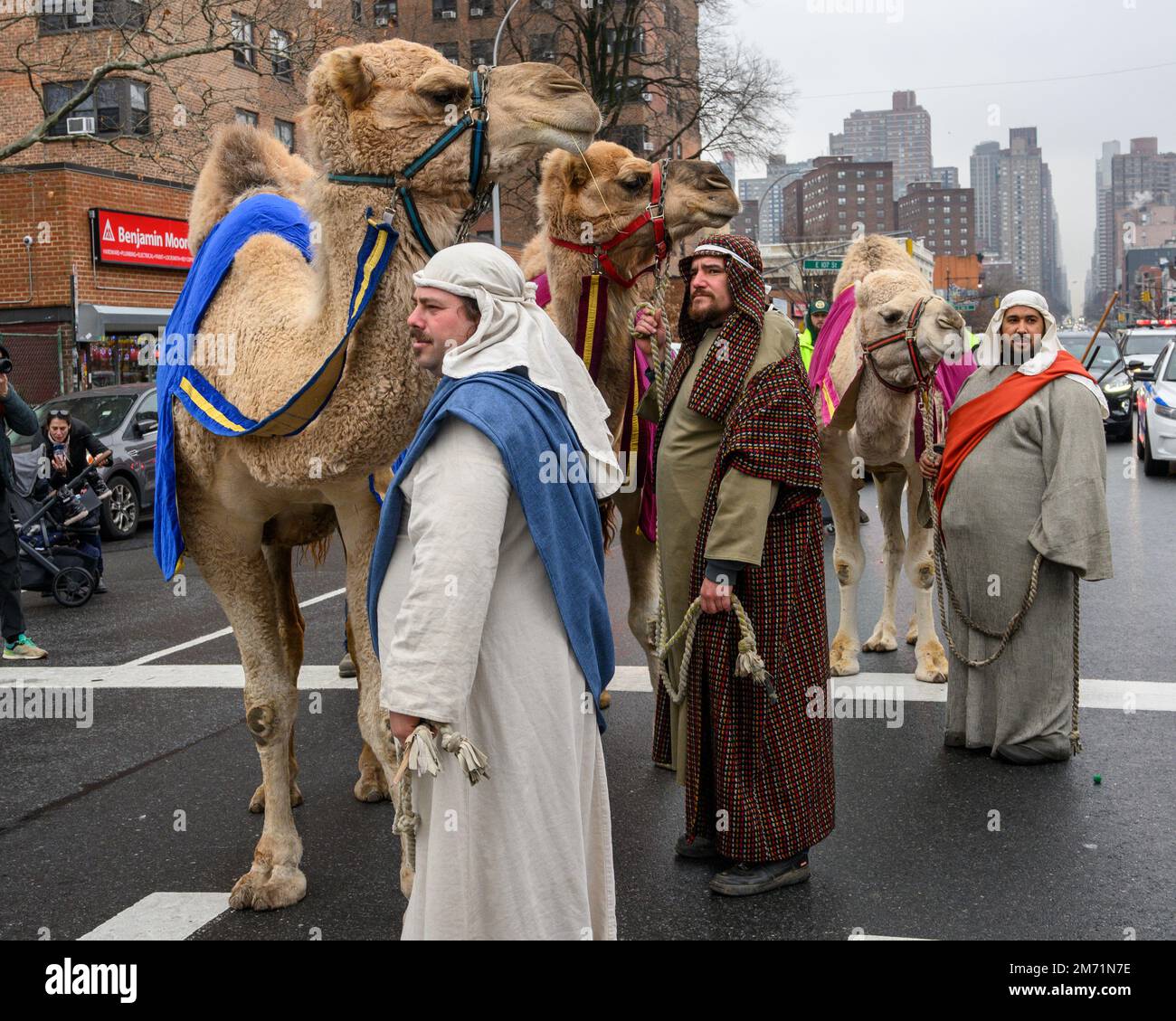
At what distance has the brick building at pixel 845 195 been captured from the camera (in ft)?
359

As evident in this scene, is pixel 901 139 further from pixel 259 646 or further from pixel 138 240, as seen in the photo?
pixel 259 646

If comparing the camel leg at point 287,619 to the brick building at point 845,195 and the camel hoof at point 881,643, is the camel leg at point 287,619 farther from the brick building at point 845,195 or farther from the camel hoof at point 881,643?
the brick building at point 845,195

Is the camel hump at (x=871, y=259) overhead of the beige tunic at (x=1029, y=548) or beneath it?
overhead

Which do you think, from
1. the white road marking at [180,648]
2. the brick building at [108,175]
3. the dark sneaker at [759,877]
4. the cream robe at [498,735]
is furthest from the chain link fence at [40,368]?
the cream robe at [498,735]

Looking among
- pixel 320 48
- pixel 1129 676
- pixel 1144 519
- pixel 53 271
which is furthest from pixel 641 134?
pixel 1129 676

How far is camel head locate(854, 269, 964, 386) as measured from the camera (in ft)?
21.1

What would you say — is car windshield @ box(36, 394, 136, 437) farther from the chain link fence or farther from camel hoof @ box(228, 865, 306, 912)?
camel hoof @ box(228, 865, 306, 912)

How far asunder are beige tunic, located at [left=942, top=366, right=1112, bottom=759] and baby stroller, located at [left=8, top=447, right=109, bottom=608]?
7.98 meters

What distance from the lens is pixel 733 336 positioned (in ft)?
14.6

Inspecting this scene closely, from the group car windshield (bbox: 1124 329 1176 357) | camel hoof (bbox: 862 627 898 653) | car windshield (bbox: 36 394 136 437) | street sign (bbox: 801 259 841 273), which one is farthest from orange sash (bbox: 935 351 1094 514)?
street sign (bbox: 801 259 841 273)

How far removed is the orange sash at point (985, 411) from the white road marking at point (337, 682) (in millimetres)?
1353

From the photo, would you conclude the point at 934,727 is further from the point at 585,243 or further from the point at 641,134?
the point at 641,134

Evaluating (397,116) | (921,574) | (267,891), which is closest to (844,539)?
(921,574)
